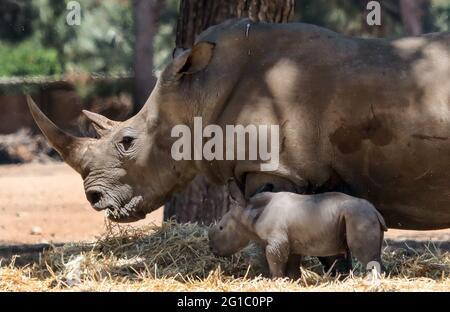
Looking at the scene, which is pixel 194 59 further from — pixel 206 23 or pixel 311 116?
pixel 206 23

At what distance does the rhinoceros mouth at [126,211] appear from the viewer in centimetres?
733

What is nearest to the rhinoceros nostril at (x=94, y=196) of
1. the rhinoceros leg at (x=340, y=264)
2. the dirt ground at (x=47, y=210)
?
the rhinoceros leg at (x=340, y=264)

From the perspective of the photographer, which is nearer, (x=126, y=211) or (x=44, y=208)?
(x=126, y=211)

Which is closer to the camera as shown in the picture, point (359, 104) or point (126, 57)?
point (359, 104)

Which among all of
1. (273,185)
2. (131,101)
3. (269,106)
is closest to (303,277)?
(273,185)

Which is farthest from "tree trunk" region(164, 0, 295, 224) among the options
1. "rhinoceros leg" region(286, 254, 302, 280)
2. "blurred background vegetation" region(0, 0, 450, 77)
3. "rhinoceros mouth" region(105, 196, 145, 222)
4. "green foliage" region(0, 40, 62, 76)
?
"green foliage" region(0, 40, 62, 76)

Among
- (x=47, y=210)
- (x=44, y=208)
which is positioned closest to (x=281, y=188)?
(x=47, y=210)

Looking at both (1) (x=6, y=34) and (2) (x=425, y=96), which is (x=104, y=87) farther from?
(2) (x=425, y=96)

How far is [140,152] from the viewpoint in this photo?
7254mm

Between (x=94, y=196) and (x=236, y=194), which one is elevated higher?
(x=236, y=194)

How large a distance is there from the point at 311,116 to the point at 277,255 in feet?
3.08
